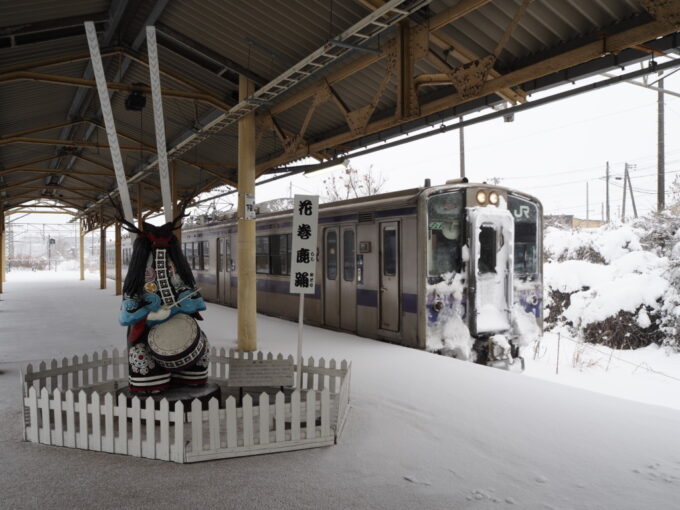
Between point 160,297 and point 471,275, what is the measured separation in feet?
15.0

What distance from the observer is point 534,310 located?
8430 millimetres

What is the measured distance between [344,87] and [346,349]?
156 inches

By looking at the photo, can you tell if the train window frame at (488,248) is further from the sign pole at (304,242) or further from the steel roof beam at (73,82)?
the steel roof beam at (73,82)

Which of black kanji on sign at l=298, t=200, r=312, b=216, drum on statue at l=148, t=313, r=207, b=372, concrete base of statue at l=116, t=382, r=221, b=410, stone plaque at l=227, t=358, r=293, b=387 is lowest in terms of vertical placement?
concrete base of statue at l=116, t=382, r=221, b=410

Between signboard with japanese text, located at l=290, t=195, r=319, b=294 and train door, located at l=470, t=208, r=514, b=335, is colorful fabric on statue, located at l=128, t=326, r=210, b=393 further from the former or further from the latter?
train door, located at l=470, t=208, r=514, b=335

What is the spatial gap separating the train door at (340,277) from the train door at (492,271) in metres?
2.20

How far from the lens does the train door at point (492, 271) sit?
759 cm

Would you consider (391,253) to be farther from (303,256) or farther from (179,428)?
(179,428)

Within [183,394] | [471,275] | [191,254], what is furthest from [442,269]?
[191,254]

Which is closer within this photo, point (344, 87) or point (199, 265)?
point (344, 87)

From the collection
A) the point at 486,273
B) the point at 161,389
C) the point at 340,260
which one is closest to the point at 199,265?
the point at 340,260

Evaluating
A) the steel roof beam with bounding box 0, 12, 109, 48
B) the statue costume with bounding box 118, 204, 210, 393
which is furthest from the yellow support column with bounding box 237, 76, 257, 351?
the statue costume with bounding box 118, 204, 210, 393

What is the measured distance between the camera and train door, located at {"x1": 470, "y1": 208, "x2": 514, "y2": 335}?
7.59m

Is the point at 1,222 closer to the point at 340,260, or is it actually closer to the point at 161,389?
the point at 340,260
